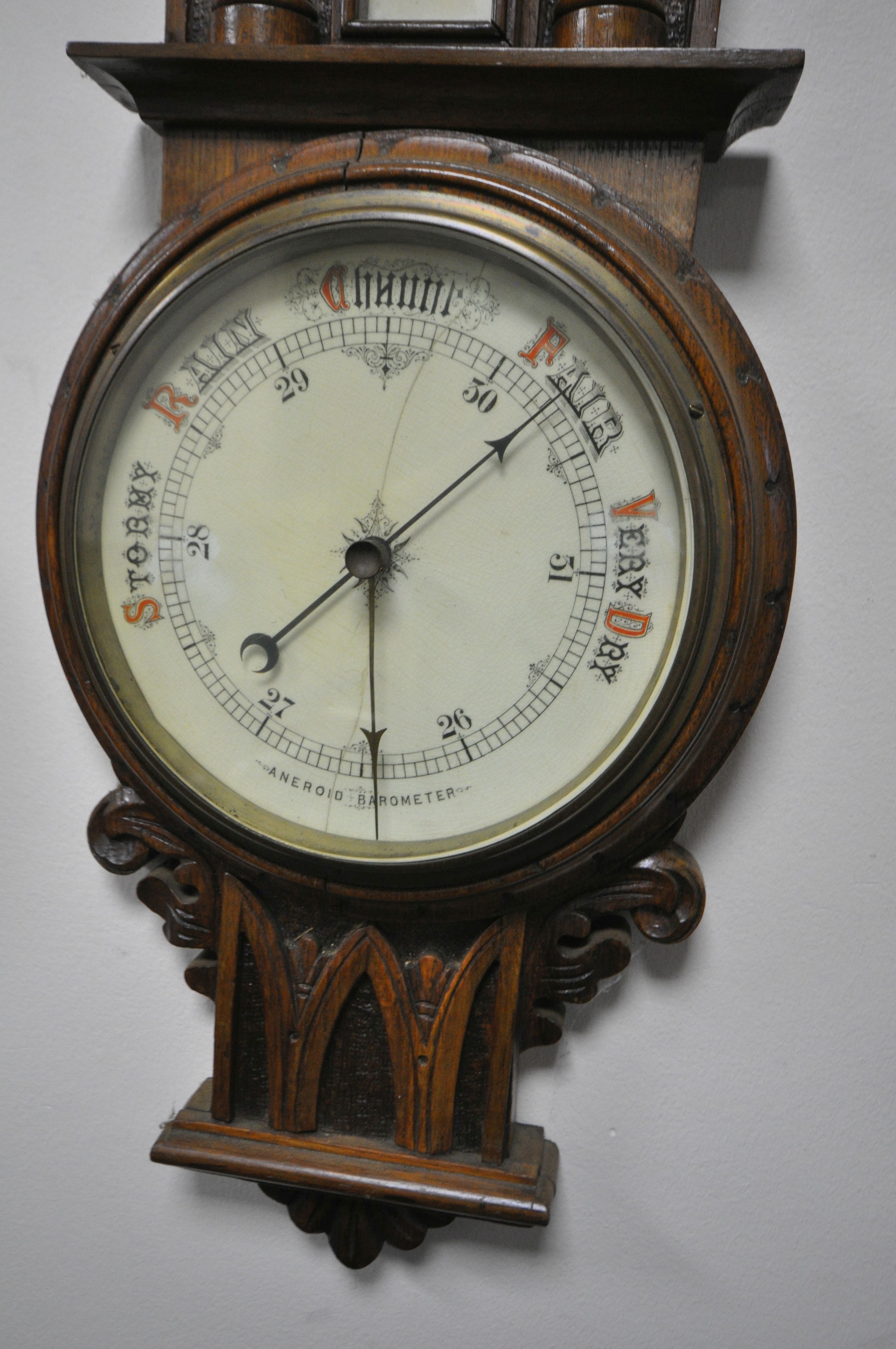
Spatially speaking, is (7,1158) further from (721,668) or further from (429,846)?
(721,668)

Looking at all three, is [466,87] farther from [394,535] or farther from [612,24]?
[394,535]

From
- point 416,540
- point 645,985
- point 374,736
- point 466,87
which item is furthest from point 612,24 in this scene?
point 645,985

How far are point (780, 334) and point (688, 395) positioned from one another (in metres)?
0.15

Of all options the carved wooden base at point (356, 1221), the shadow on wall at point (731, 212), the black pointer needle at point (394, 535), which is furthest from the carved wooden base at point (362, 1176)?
the shadow on wall at point (731, 212)

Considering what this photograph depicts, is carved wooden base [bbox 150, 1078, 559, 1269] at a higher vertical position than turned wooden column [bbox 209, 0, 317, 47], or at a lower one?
lower

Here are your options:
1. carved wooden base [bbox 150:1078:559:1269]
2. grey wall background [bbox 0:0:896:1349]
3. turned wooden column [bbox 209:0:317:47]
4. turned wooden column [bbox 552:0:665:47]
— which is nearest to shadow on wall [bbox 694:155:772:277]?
grey wall background [bbox 0:0:896:1349]

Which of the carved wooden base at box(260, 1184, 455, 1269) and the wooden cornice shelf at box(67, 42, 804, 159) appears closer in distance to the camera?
the wooden cornice shelf at box(67, 42, 804, 159)

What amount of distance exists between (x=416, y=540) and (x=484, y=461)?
0.07 metres

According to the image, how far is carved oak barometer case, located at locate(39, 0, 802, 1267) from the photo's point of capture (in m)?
0.67

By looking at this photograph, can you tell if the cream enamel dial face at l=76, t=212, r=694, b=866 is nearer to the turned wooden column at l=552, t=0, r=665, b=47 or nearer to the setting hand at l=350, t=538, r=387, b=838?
the setting hand at l=350, t=538, r=387, b=838

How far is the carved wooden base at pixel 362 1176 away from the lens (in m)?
0.72

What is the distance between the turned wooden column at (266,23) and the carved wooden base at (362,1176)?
31.3 inches

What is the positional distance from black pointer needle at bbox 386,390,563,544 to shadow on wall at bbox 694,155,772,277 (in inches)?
7.6

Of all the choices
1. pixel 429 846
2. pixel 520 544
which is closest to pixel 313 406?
pixel 520 544
